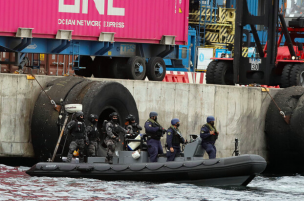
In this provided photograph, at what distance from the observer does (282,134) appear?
21328 mm

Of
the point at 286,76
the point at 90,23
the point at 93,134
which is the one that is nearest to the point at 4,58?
the point at 90,23

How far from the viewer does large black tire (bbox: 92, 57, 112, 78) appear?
25.2 m

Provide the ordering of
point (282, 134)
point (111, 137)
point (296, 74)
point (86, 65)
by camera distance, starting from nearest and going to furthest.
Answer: point (111, 137) < point (282, 134) < point (296, 74) < point (86, 65)

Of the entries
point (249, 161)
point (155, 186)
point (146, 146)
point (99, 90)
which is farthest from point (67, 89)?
point (249, 161)

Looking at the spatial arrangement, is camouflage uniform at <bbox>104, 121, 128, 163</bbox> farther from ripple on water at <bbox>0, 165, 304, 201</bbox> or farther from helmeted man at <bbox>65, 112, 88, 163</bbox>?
ripple on water at <bbox>0, 165, 304, 201</bbox>

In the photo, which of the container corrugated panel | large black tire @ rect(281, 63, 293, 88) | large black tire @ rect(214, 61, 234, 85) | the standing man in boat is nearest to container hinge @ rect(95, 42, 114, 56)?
the container corrugated panel

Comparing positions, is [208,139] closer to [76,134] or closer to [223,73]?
[76,134]

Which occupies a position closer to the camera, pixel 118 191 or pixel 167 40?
pixel 118 191

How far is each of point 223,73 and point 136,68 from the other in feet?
10.7

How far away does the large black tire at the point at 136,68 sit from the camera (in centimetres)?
2402

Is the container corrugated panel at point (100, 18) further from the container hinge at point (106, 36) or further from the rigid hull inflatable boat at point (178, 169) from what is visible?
the rigid hull inflatable boat at point (178, 169)

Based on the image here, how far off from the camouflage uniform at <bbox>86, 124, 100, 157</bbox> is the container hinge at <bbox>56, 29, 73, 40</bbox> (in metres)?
6.03

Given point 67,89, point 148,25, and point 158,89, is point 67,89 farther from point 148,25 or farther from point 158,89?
point 148,25

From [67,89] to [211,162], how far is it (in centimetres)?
446
